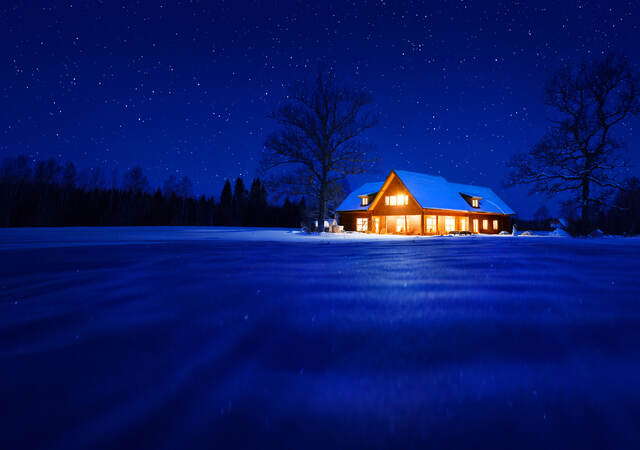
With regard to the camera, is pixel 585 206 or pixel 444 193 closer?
pixel 585 206

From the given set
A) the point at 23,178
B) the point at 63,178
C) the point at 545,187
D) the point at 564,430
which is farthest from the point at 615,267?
the point at 63,178

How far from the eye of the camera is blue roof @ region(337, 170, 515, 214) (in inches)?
1378

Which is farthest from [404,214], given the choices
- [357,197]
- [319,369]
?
[319,369]

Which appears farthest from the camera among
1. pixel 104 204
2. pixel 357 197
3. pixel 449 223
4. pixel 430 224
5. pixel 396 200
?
pixel 104 204

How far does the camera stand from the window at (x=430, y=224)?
112 ft

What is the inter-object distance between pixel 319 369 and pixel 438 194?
122ft

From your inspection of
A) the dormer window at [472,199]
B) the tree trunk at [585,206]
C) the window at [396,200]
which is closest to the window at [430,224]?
the window at [396,200]

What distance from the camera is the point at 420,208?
33438 millimetres

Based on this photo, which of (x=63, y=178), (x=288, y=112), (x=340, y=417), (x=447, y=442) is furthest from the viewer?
(x=63, y=178)

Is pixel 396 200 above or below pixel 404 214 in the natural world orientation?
above

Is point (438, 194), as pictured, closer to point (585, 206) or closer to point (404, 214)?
point (404, 214)

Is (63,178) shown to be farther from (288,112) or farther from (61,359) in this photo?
(61,359)

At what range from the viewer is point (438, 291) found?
Answer: 5105mm

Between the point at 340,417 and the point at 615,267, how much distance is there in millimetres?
9823
